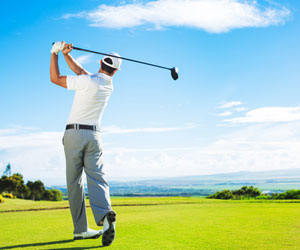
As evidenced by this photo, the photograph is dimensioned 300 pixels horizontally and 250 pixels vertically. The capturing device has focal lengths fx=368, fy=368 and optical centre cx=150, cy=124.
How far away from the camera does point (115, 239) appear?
506cm

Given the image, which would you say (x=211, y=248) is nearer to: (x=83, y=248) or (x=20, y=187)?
(x=83, y=248)

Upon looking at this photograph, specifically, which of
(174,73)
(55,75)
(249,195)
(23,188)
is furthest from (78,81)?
(23,188)

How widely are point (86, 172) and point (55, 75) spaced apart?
58.6 inches

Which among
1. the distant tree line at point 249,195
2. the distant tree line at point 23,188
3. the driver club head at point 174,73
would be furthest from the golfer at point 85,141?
the distant tree line at point 23,188

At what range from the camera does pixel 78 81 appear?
5.25m

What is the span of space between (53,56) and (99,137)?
4.55ft

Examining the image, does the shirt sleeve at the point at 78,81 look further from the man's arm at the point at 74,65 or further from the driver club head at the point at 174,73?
the driver club head at the point at 174,73

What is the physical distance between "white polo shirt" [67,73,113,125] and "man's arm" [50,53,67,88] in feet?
0.29

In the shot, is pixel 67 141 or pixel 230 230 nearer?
pixel 67 141

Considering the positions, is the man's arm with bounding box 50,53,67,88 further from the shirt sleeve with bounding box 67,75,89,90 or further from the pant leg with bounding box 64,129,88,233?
the pant leg with bounding box 64,129,88,233

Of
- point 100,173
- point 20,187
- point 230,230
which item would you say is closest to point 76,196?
point 100,173

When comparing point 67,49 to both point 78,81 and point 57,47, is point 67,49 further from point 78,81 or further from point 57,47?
point 78,81

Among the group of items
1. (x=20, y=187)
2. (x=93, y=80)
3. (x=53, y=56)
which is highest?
(x=53, y=56)

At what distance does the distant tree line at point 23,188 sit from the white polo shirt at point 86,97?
2380 inches
